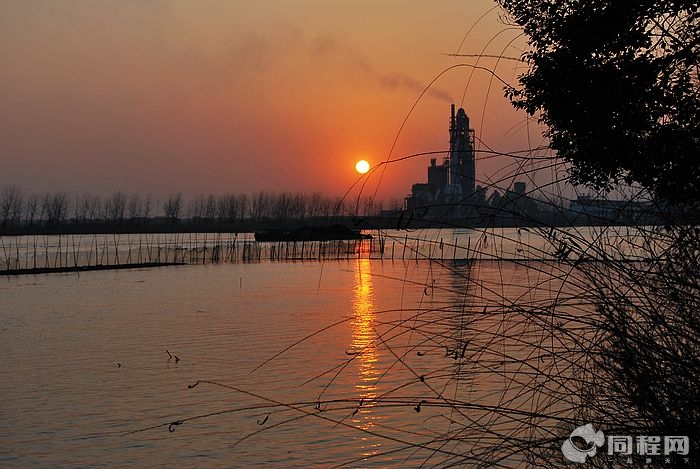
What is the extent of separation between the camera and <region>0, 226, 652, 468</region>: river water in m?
7.55

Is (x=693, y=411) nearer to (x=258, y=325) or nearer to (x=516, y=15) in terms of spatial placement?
(x=516, y=15)

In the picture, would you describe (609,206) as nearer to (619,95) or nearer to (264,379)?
(619,95)

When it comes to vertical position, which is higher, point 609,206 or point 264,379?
point 609,206

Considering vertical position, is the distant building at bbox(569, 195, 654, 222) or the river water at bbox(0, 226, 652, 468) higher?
the distant building at bbox(569, 195, 654, 222)

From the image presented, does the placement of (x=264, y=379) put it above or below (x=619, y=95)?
below

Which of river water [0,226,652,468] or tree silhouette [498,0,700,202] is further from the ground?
tree silhouette [498,0,700,202]

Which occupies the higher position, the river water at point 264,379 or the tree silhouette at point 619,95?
the tree silhouette at point 619,95

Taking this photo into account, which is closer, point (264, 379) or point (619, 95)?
point (619, 95)

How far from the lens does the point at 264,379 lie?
15062 millimetres

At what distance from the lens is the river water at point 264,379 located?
7.55m

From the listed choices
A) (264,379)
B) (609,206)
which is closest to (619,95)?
(609,206)

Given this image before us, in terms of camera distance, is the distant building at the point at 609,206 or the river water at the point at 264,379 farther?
the river water at the point at 264,379

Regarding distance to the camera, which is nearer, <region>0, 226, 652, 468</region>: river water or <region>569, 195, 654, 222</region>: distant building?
<region>569, 195, 654, 222</region>: distant building

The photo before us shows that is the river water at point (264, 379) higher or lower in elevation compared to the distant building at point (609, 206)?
lower
